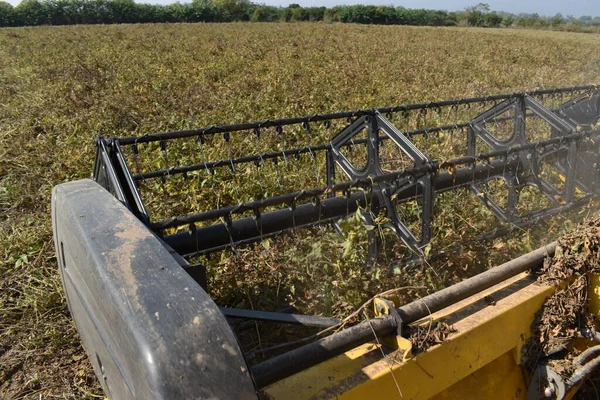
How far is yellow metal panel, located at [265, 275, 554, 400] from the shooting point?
4.66 feet

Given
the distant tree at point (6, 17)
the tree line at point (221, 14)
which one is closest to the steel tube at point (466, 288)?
the tree line at point (221, 14)

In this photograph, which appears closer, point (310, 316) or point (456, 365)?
point (456, 365)

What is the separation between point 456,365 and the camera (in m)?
1.66

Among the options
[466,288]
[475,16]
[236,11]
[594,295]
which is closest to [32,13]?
[236,11]

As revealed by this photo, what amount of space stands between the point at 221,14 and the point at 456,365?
49.0 metres

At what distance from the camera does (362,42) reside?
20.8 m

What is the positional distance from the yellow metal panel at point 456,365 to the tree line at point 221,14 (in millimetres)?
44629

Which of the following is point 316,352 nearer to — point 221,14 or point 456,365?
point 456,365

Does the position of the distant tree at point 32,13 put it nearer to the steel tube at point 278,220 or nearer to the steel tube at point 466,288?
the steel tube at point 278,220

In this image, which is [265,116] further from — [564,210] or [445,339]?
[445,339]

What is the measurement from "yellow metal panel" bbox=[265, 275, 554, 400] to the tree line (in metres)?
44.6

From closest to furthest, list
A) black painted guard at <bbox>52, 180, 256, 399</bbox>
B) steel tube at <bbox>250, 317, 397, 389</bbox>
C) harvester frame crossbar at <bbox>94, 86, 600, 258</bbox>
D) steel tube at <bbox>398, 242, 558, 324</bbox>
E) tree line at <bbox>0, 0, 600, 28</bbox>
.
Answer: black painted guard at <bbox>52, 180, 256, 399</bbox> < steel tube at <bbox>250, 317, 397, 389</bbox> < steel tube at <bbox>398, 242, 558, 324</bbox> < harvester frame crossbar at <bbox>94, 86, 600, 258</bbox> < tree line at <bbox>0, 0, 600, 28</bbox>

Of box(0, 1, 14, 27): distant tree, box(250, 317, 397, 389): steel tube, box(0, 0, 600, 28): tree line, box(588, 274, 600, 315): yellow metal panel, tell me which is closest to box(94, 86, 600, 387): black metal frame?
box(250, 317, 397, 389): steel tube

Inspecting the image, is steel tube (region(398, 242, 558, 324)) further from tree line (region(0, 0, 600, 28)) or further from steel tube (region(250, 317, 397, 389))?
tree line (region(0, 0, 600, 28))
